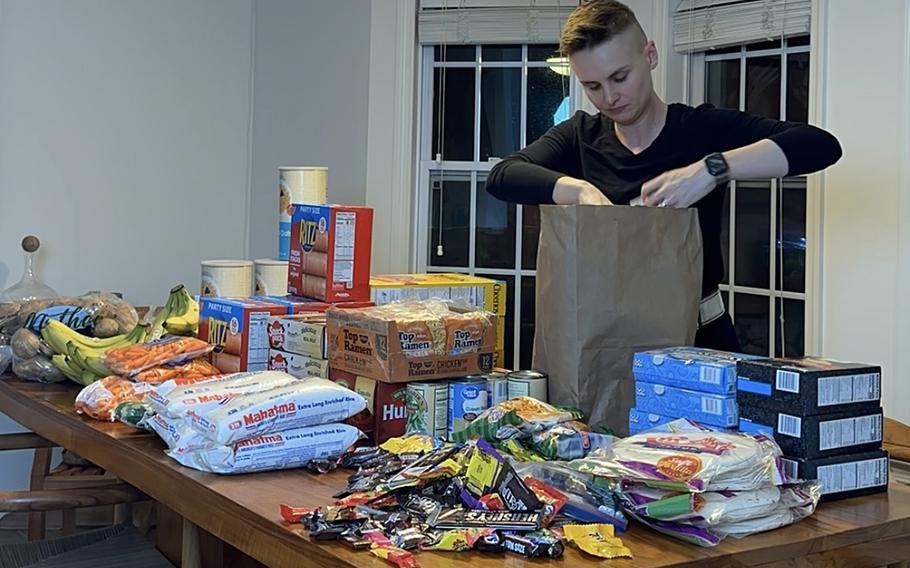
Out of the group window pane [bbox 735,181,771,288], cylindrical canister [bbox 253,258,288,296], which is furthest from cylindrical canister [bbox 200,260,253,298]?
window pane [bbox 735,181,771,288]

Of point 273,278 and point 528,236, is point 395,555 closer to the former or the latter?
point 273,278

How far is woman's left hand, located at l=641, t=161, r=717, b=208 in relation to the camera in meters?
1.76

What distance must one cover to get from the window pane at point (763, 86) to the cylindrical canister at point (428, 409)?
207cm

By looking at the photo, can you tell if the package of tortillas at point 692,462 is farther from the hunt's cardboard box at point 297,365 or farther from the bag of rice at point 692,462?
the hunt's cardboard box at point 297,365

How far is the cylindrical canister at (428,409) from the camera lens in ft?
5.37

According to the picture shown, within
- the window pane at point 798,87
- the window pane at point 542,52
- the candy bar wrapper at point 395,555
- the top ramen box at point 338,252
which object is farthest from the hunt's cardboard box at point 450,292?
the window pane at point 542,52

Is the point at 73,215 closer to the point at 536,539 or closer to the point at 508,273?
the point at 508,273

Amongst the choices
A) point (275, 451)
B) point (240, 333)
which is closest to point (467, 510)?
point (275, 451)

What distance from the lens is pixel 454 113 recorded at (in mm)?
3926

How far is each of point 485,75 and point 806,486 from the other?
275cm

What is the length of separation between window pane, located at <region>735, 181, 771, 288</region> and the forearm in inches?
59.4

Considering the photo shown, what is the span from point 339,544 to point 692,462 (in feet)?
1.41

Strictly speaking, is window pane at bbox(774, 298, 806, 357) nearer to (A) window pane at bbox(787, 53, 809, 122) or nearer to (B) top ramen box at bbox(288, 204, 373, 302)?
(A) window pane at bbox(787, 53, 809, 122)

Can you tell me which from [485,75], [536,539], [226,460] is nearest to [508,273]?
[485,75]
